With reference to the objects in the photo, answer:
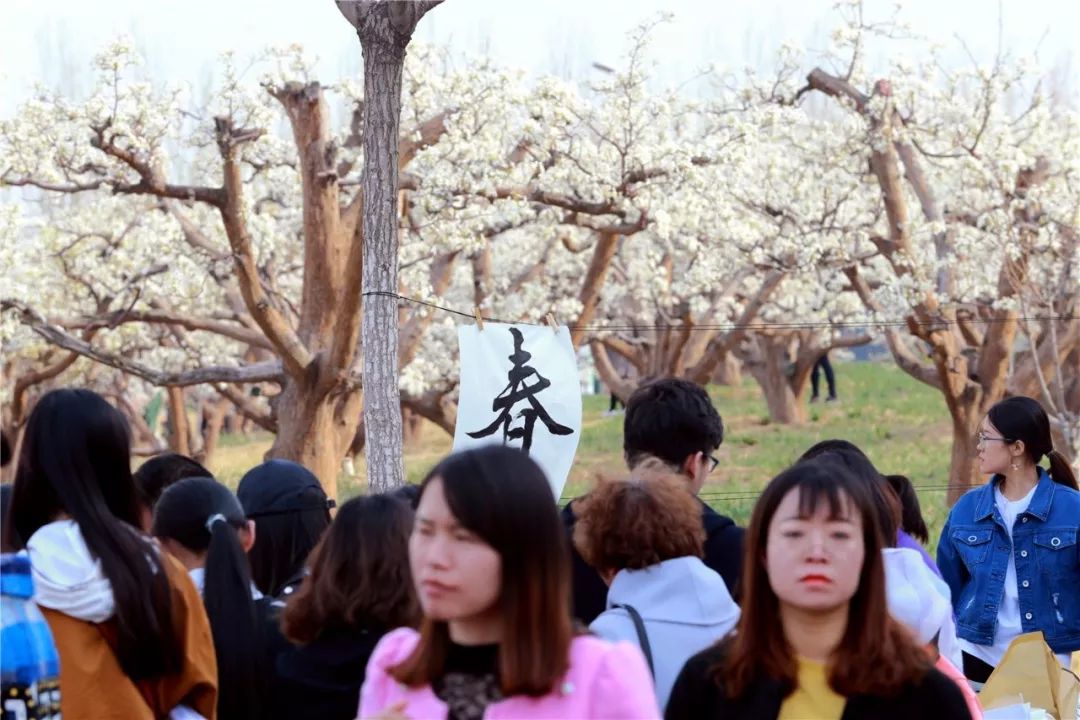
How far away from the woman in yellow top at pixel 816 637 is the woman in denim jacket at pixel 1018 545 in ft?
8.59

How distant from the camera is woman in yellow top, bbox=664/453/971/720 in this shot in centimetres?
246

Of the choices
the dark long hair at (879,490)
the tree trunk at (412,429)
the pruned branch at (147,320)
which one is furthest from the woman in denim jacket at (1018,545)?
the tree trunk at (412,429)

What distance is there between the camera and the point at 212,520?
129 inches

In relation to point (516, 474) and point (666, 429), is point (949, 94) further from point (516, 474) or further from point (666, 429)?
point (516, 474)

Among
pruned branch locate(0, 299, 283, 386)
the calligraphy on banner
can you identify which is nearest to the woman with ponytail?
the calligraphy on banner

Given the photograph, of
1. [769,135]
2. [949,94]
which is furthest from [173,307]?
[949,94]

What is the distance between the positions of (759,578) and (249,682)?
4.10 feet

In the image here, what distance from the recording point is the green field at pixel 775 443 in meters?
18.1

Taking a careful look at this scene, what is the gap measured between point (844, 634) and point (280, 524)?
1666 mm

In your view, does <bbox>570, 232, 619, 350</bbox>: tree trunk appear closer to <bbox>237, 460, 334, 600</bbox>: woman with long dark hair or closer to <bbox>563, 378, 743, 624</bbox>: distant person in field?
<bbox>563, 378, 743, 624</bbox>: distant person in field

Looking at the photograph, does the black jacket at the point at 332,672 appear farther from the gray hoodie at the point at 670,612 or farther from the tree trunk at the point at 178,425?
the tree trunk at the point at 178,425

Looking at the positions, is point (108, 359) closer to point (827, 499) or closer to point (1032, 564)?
point (1032, 564)

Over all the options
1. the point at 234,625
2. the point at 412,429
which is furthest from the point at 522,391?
the point at 412,429

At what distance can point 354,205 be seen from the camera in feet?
37.0
